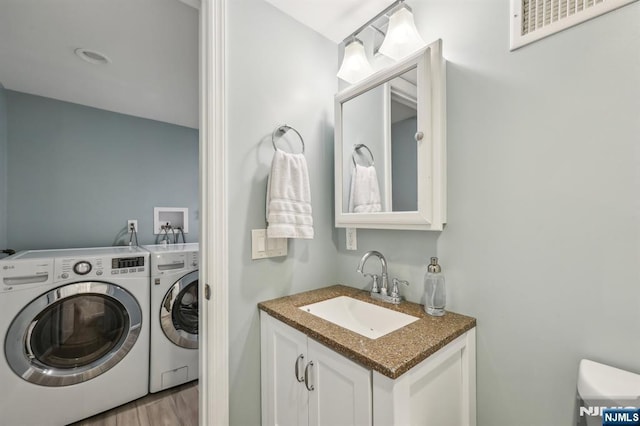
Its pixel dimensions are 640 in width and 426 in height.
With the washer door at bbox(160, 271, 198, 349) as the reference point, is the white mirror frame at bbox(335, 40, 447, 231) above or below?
above

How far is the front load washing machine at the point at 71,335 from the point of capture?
4.64 feet

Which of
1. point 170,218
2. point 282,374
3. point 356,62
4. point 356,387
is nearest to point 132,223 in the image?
point 170,218

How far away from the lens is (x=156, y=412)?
172cm

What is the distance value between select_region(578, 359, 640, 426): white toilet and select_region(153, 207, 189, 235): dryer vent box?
119 inches

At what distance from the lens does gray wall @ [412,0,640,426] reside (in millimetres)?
677

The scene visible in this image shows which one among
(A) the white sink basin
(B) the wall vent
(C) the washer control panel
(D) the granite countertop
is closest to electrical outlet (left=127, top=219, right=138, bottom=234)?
(C) the washer control panel

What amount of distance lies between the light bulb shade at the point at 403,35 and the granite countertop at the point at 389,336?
1097mm

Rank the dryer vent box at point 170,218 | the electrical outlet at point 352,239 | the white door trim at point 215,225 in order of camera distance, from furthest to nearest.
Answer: the dryer vent box at point 170,218 < the electrical outlet at point 352,239 < the white door trim at point 215,225

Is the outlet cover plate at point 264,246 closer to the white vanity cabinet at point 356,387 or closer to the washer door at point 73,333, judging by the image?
the white vanity cabinet at point 356,387

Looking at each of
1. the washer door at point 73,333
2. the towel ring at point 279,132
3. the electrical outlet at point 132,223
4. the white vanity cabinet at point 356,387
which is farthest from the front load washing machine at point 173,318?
the towel ring at point 279,132

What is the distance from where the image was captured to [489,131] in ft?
3.01

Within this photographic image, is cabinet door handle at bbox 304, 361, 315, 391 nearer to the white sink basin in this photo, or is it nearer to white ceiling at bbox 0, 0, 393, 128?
the white sink basin

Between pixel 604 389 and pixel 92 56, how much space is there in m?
2.77

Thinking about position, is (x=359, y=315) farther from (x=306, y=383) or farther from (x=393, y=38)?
(x=393, y=38)
